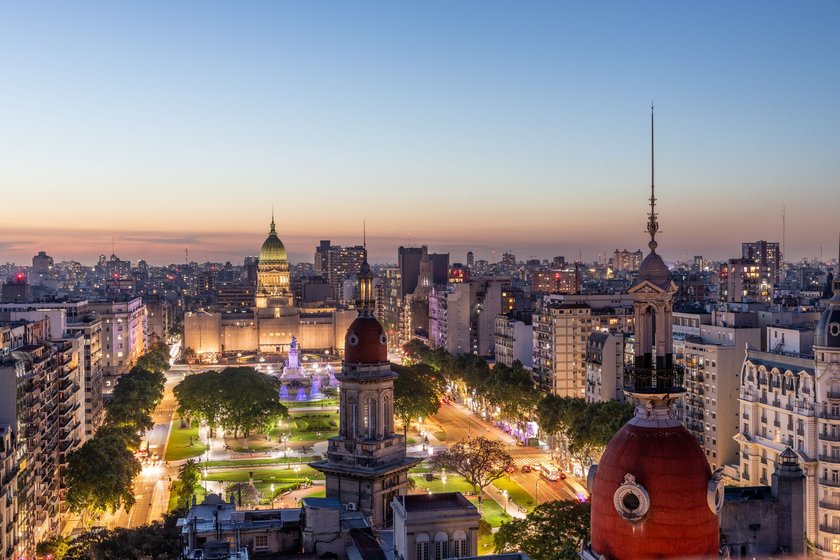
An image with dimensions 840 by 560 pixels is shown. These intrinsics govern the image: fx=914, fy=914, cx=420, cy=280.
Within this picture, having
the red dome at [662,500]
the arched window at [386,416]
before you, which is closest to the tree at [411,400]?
the arched window at [386,416]

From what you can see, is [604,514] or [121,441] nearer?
[604,514]

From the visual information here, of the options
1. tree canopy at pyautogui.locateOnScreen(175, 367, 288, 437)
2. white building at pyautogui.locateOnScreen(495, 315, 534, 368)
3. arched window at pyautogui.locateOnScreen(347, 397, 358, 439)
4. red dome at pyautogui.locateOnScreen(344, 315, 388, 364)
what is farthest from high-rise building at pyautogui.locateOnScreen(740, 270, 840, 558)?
white building at pyautogui.locateOnScreen(495, 315, 534, 368)

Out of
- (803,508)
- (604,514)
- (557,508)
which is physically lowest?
(557,508)

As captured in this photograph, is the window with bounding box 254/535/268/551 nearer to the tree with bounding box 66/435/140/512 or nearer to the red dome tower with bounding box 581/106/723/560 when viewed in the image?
the red dome tower with bounding box 581/106/723/560

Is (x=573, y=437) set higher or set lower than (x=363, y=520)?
lower

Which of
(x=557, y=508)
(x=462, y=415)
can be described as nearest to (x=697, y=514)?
(x=557, y=508)

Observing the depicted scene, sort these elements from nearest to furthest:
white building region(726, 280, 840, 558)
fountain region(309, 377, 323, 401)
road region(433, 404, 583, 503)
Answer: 1. white building region(726, 280, 840, 558)
2. road region(433, 404, 583, 503)
3. fountain region(309, 377, 323, 401)

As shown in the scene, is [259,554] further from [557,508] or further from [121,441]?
[121,441]
